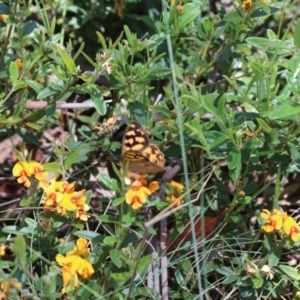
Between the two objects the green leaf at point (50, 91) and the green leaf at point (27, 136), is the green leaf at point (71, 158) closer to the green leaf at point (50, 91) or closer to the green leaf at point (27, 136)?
the green leaf at point (50, 91)

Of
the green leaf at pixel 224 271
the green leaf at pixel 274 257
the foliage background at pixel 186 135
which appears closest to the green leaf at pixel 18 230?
the foliage background at pixel 186 135

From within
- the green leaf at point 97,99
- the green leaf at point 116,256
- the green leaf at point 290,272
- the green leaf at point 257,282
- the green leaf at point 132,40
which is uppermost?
the green leaf at point 132,40

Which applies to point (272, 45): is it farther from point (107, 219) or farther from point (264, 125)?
point (107, 219)

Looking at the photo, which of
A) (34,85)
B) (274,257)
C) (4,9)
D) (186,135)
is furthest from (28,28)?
(274,257)

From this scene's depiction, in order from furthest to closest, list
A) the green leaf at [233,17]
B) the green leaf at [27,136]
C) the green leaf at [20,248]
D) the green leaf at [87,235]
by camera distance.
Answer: the green leaf at [27,136] < the green leaf at [233,17] < the green leaf at [87,235] < the green leaf at [20,248]

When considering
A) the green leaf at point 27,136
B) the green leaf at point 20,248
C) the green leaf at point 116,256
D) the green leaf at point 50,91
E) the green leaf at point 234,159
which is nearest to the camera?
the green leaf at point 20,248

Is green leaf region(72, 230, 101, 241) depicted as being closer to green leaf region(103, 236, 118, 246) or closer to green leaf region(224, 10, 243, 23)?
green leaf region(103, 236, 118, 246)

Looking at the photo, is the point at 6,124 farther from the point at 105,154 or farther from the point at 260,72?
the point at 260,72
